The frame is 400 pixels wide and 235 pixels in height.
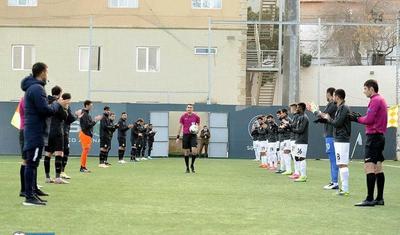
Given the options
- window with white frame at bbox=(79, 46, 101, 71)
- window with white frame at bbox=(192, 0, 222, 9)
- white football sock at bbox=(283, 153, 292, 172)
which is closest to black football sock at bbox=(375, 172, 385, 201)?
white football sock at bbox=(283, 153, 292, 172)

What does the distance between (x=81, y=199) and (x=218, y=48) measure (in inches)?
1123

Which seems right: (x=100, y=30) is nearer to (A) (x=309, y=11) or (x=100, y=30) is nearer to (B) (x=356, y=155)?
(B) (x=356, y=155)

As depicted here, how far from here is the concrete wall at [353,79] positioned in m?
44.2

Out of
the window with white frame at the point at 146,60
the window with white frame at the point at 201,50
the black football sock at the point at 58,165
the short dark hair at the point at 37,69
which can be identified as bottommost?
the black football sock at the point at 58,165

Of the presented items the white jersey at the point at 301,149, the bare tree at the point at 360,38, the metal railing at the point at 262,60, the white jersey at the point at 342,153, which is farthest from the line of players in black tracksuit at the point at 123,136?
the bare tree at the point at 360,38

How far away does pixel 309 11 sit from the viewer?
6178 centimetres

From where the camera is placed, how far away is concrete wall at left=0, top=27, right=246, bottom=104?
40.2 meters

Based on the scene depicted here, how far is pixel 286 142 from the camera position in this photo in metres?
22.1

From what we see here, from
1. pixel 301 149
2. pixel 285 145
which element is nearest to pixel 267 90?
pixel 285 145

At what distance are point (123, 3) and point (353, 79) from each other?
14932mm

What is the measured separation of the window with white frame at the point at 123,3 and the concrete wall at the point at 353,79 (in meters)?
11.3

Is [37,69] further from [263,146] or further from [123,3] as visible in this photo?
[123,3]

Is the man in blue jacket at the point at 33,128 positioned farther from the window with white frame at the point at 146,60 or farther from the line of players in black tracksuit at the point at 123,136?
the window with white frame at the point at 146,60

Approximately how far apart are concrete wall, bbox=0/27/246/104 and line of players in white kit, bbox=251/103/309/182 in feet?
33.0
